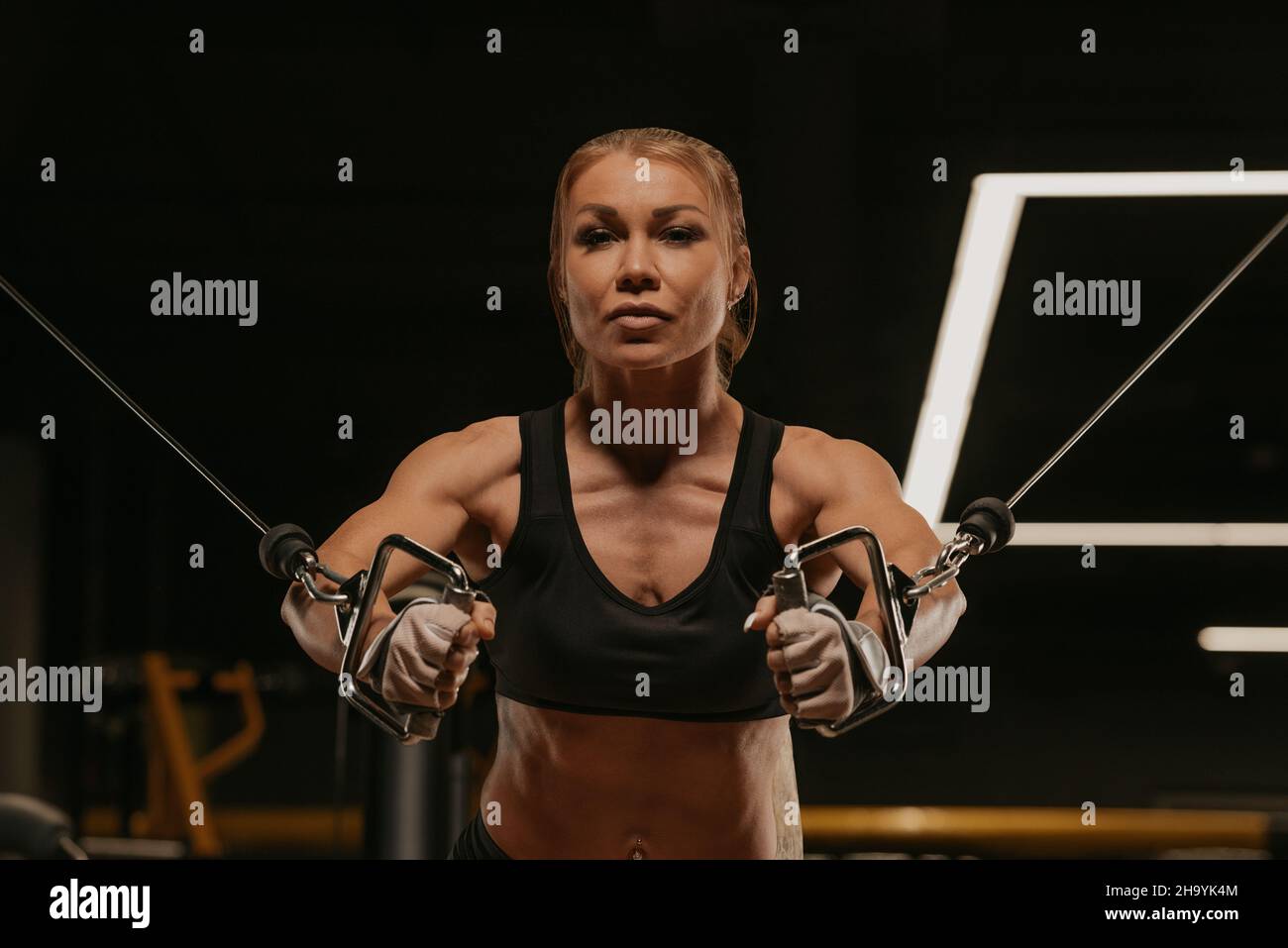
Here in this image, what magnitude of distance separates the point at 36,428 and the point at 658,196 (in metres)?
0.63

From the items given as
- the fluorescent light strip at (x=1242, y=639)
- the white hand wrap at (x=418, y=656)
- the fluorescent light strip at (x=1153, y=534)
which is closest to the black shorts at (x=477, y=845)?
the white hand wrap at (x=418, y=656)

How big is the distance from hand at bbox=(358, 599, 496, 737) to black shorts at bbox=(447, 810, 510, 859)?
221 millimetres

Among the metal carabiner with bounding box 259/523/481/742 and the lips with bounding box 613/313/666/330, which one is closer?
the metal carabiner with bounding box 259/523/481/742

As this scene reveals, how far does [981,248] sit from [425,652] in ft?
2.13

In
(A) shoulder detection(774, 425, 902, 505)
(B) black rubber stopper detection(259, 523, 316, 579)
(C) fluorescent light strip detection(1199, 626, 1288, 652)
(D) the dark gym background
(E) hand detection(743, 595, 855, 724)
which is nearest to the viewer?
(E) hand detection(743, 595, 855, 724)

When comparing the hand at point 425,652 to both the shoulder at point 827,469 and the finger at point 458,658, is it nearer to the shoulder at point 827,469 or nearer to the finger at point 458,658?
the finger at point 458,658

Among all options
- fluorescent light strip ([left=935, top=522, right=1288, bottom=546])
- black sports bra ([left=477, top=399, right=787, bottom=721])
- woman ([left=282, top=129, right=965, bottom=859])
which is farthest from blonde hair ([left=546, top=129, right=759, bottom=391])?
fluorescent light strip ([left=935, top=522, right=1288, bottom=546])

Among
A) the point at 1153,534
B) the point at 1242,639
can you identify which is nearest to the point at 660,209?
the point at 1153,534

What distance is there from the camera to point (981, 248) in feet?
3.73

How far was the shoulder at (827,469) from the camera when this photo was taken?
92 cm

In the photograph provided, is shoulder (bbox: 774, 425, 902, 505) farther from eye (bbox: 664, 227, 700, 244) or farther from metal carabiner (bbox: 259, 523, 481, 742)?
metal carabiner (bbox: 259, 523, 481, 742)

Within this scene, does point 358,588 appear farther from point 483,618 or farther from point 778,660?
point 778,660

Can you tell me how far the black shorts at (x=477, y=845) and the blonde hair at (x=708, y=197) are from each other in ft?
1.11

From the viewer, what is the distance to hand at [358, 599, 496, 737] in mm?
733
